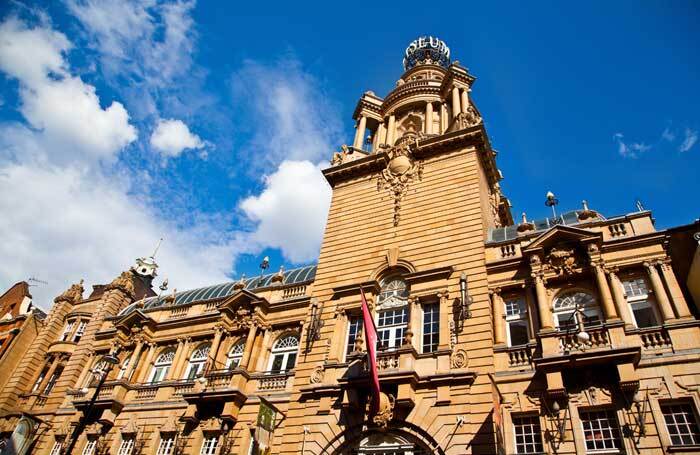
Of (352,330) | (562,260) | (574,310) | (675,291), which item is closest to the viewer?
(675,291)

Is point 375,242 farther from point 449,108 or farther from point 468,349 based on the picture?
point 449,108

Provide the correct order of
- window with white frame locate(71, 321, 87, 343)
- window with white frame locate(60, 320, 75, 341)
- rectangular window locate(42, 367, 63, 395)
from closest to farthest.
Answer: rectangular window locate(42, 367, 63, 395)
window with white frame locate(71, 321, 87, 343)
window with white frame locate(60, 320, 75, 341)

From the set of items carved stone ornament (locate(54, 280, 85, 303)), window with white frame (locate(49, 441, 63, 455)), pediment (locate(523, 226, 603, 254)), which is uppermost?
carved stone ornament (locate(54, 280, 85, 303))

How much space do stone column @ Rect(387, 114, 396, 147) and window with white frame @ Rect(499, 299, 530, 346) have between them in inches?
619

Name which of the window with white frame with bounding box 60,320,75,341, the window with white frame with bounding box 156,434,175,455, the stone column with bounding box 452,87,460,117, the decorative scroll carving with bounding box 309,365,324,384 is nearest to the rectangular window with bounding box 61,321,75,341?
the window with white frame with bounding box 60,320,75,341

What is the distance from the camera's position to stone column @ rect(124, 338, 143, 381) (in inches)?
1164

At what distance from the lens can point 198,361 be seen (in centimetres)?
2862

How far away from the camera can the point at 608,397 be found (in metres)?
16.3

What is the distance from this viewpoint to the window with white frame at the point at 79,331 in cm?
3722

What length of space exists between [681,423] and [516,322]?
6620 millimetres

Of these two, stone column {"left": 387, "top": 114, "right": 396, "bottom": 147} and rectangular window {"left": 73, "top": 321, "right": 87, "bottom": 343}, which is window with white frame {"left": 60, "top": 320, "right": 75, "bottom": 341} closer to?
rectangular window {"left": 73, "top": 321, "right": 87, "bottom": 343}

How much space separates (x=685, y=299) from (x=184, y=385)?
2421cm

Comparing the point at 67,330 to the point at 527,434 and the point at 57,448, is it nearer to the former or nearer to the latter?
the point at 57,448

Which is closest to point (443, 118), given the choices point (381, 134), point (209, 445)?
point (381, 134)
